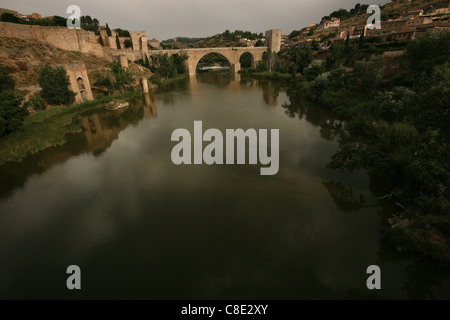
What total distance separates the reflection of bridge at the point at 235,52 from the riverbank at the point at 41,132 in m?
36.9

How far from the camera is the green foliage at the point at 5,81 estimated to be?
22047 mm

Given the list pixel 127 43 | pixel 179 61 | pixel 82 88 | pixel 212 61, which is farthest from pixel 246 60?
pixel 82 88

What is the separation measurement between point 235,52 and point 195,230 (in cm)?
6175

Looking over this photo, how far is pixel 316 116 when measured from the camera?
74.2 ft

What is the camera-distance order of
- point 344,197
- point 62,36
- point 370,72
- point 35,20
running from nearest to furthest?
point 344,197
point 370,72
point 62,36
point 35,20

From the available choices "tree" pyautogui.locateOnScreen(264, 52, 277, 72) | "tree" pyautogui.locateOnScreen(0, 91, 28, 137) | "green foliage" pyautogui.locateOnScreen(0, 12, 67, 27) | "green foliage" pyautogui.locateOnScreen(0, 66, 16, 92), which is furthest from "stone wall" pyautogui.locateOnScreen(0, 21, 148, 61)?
"tree" pyautogui.locateOnScreen(264, 52, 277, 72)

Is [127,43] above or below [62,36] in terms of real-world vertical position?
above

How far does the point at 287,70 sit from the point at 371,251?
4628 cm

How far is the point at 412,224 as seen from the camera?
7715mm

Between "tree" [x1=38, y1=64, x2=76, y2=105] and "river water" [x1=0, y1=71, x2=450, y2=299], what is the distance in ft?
36.2

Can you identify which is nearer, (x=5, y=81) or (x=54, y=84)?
(x=5, y=81)

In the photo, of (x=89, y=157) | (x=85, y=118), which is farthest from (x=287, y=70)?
(x=89, y=157)

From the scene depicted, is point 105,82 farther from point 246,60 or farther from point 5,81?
point 246,60

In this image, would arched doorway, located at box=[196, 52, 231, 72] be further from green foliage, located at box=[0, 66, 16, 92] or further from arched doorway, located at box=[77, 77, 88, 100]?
green foliage, located at box=[0, 66, 16, 92]
